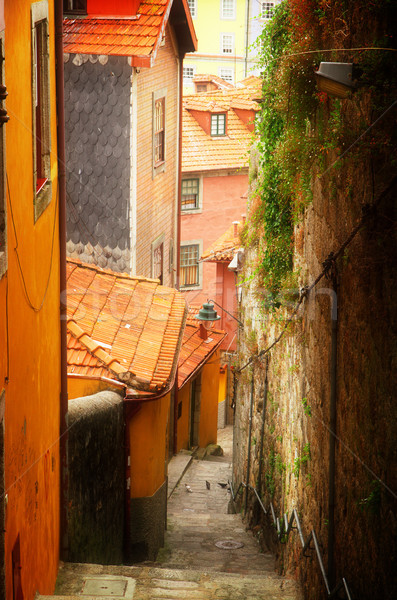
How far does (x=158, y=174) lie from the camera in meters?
16.2

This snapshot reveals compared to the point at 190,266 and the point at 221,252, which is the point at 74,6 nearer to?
the point at 221,252

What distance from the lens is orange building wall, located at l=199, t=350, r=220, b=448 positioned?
68.7 feet

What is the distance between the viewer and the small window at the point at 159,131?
15.9 meters

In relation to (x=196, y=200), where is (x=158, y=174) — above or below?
above

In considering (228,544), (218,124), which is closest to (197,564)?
(228,544)

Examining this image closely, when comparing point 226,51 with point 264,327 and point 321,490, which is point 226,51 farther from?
point 321,490

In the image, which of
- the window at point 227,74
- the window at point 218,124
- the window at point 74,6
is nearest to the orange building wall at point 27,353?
the window at point 74,6

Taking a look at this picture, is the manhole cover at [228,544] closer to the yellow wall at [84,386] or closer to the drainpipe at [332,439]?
the yellow wall at [84,386]

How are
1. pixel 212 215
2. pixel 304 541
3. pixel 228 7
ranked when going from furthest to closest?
pixel 228 7
pixel 212 215
pixel 304 541

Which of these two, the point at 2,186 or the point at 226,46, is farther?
the point at 226,46

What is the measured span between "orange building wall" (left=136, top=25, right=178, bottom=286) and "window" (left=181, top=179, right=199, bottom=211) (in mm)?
11727

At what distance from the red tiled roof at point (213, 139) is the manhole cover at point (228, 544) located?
19.4 m

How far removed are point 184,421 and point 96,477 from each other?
411 inches

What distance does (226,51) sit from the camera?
48.2 metres
